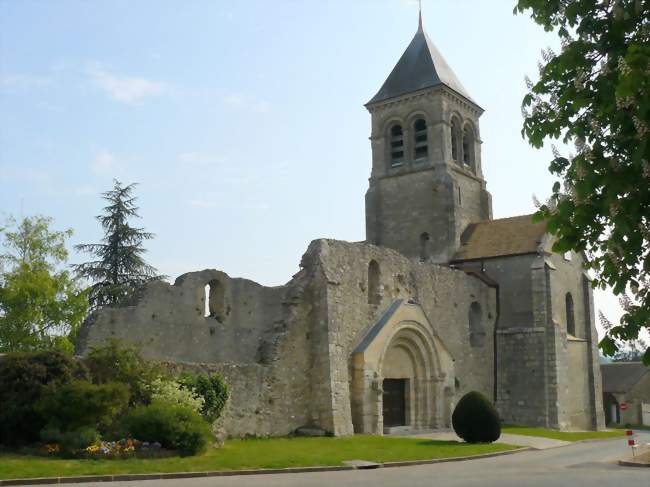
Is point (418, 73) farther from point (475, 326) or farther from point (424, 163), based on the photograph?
point (475, 326)

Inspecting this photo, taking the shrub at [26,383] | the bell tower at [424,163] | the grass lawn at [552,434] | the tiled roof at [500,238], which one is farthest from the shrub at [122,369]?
the bell tower at [424,163]

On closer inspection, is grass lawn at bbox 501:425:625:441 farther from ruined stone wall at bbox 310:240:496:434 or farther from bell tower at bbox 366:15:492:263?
bell tower at bbox 366:15:492:263

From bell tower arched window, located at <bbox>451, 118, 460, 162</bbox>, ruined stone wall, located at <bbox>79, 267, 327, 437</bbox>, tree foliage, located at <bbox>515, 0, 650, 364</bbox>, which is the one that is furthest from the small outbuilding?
tree foliage, located at <bbox>515, 0, 650, 364</bbox>

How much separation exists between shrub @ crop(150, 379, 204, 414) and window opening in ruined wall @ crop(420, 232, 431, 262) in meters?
18.8

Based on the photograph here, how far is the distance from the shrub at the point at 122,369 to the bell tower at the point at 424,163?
61.8 feet

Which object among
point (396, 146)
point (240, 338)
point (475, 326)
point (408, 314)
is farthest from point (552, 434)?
point (396, 146)

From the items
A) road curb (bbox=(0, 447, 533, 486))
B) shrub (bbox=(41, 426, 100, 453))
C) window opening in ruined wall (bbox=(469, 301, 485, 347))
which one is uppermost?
window opening in ruined wall (bbox=(469, 301, 485, 347))

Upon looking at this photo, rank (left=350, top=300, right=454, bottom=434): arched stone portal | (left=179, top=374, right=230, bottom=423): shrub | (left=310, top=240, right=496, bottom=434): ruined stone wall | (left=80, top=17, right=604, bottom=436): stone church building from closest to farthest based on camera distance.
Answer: (left=179, top=374, right=230, bottom=423): shrub < (left=80, top=17, right=604, bottom=436): stone church building < (left=310, top=240, right=496, bottom=434): ruined stone wall < (left=350, top=300, right=454, bottom=434): arched stone portal

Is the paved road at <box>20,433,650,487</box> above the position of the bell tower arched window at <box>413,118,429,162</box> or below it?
below

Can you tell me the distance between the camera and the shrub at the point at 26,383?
43.4ft

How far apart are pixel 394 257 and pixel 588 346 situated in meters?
12.0

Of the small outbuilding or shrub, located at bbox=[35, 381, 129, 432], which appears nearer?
shrub, located at bbox=[35, 381, 129, 432]

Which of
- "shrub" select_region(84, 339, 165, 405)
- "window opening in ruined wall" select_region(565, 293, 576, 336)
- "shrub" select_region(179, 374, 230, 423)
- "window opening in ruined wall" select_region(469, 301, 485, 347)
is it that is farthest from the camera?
"window opening in ruined wall" select_region(565, 293, 576, 336)

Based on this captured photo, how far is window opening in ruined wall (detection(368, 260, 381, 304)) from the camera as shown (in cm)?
2314
